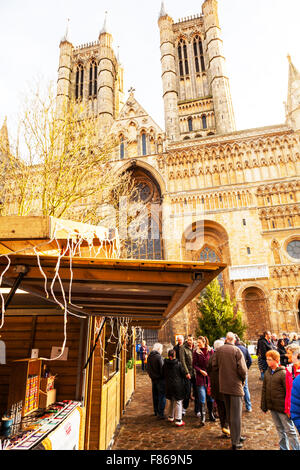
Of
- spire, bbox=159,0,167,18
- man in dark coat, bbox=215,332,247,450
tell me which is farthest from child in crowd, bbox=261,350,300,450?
spire, bbox=159,0,167,18

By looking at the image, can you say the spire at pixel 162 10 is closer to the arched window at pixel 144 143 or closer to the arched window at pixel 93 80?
the arched window at pixel 93 80

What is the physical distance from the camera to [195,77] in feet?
95.3

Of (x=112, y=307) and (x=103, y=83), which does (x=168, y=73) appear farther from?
(x=112, y=307)

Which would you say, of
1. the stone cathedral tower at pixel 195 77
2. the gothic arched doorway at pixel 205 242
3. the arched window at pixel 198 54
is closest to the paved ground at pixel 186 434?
the gothic arched doorway at pixel 205 242

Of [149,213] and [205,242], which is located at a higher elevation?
[149,213]

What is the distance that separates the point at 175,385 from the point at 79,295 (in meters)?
3.68

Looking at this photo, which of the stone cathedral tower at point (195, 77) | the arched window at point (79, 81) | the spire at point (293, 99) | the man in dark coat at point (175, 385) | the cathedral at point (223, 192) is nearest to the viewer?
the man in dark coat at point (175, 385)

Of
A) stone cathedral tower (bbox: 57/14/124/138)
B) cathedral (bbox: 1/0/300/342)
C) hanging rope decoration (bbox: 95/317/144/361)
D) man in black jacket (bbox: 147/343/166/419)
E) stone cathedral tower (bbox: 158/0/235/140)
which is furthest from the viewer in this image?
stone cathedral tower (bbox: 57/14/124/138)

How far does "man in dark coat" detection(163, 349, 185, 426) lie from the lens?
17.7ft

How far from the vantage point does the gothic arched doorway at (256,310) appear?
17.2 metres

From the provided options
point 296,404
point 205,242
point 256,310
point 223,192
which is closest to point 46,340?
point 296,404

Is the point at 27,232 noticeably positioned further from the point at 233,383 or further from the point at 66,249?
the point at 233,383

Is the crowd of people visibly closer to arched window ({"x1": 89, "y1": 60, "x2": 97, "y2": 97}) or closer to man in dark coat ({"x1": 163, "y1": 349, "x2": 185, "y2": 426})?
man in dark coat ({"x1": 163, "y1": 349, "x2": 185, "y2": 426})
